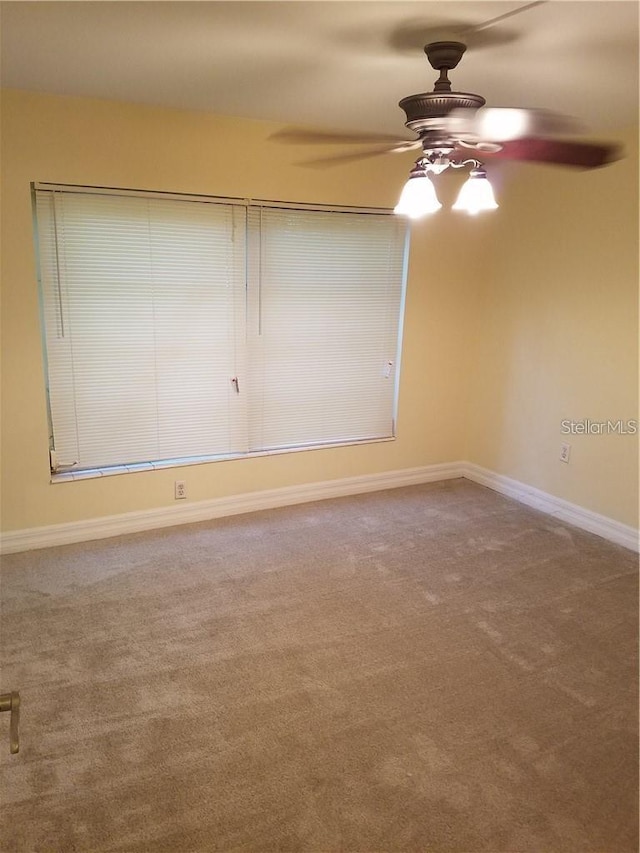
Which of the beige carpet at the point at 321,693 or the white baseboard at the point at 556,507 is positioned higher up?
the white baseboard at the point at 556,507

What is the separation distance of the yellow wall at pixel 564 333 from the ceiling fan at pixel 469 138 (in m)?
1.67

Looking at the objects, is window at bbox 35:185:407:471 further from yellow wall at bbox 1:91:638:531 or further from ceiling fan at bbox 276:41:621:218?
ceiling fan at bbox 276:41:621:218

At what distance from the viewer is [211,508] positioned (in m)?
3.71

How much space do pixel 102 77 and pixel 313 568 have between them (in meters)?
2.49

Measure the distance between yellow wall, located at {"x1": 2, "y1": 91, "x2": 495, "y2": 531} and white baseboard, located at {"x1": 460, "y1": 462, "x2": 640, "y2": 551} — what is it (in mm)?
557

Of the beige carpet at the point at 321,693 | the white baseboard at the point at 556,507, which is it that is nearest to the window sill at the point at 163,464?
the beige carpet at the point at 321,693

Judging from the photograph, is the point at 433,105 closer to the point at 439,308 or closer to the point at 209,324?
the point at 209,324

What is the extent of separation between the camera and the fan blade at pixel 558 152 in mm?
1702

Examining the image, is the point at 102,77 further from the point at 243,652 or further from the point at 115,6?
the point at 243,652

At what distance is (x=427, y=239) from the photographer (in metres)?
4.04

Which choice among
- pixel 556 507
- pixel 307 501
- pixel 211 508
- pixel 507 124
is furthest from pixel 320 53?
pixel 556 507

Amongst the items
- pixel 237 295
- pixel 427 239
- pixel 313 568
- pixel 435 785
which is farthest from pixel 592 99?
pixel 435 785

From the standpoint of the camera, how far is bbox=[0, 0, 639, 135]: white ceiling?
178 centimetres

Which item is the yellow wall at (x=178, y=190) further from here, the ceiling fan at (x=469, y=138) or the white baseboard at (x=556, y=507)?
the ceiling fan at (x=469, y=138)
